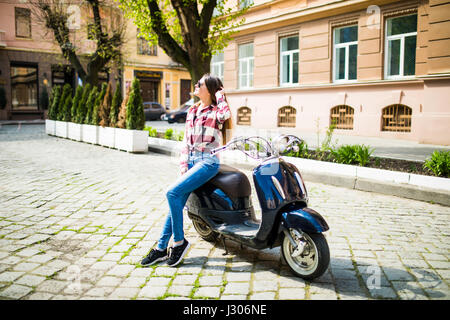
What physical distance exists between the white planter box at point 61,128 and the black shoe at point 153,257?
14.1m

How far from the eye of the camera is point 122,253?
4.07m

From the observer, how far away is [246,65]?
20.9 metres

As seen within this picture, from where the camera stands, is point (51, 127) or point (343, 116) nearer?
point (343, 116)

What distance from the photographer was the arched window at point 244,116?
20.6 metres

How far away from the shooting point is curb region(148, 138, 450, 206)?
623cm

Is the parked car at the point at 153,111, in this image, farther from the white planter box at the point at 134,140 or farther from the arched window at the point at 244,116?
the white planter box at the point at 134,140

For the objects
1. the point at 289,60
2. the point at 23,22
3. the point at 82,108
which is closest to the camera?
the point at 82,108

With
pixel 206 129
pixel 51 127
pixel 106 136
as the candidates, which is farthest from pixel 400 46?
pixel 51 127

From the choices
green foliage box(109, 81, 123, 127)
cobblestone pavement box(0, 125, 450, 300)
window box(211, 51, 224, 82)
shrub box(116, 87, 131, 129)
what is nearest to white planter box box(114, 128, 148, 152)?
shrub box(116, 87, 131, 129)

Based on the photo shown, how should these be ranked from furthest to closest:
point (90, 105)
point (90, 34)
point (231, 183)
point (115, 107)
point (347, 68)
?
point (90, 34) < point (347, 68) < point (90, 105) < point (115, 107) < point (231, 183)

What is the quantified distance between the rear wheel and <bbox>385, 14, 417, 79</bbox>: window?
40.8ft

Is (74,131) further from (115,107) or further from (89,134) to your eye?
(115,107)

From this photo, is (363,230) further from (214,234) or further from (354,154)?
(354,154)

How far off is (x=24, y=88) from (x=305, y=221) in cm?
3263
